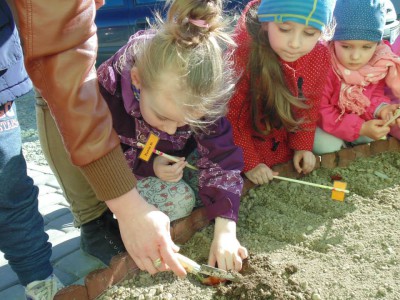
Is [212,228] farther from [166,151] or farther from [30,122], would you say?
[30,122]

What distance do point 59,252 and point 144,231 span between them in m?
0.94

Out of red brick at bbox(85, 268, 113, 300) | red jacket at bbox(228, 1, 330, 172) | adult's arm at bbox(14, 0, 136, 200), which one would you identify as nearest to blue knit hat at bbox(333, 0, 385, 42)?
red jacket at bbox(228, 1, 330, 172)

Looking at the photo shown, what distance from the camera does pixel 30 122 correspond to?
4.12 meters

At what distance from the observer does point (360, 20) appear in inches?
89.8

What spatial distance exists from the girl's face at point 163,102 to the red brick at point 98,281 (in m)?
0.53

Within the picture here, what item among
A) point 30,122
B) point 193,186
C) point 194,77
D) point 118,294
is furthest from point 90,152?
point 30,122

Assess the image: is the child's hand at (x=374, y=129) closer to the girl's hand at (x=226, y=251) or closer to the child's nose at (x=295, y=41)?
the child's nose at (x=295, y=41)

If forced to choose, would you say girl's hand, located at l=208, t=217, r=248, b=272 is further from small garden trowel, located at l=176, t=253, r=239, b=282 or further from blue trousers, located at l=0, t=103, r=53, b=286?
blue trousers, located at l=0, t=103, r=53, b=286

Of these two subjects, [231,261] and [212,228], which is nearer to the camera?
[231,261]

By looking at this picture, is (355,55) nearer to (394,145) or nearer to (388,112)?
(388,112)

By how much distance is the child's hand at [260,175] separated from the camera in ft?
7.16

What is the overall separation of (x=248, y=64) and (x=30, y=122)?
2596 mm

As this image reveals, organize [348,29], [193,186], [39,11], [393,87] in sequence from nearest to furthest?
1. [39,11]
2. [193,186]
3. [348,29]
4. [393,87]

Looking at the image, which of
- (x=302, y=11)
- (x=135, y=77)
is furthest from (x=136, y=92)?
(x=302, y=11)
